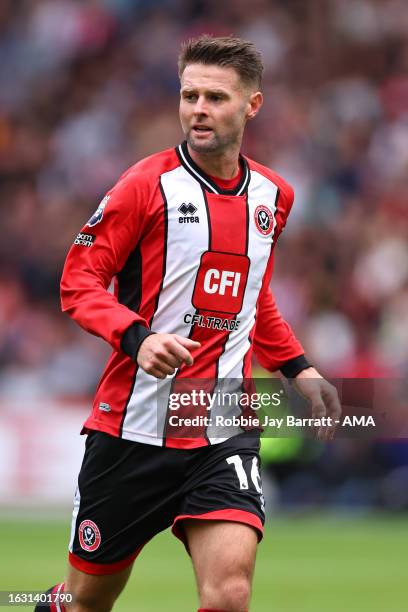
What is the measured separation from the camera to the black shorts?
18.1 ft

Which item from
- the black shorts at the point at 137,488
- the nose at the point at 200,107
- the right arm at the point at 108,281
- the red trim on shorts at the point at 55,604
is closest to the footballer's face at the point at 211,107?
the nose at the point at 200,107

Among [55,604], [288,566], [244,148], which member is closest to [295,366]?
[55,604]

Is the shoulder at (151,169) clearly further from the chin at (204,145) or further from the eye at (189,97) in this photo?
the eye at (189,97)

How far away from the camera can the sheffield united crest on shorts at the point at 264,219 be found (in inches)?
227

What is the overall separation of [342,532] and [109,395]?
22.5ft

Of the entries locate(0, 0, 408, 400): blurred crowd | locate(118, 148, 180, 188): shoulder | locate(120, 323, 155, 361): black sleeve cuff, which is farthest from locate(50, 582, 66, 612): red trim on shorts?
locate(0, 0, 408, 400): blurred crowd

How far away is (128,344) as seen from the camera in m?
5.09

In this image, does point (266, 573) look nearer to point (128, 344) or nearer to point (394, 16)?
point (128, 344)

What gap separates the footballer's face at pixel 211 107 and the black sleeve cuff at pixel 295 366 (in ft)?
3.30

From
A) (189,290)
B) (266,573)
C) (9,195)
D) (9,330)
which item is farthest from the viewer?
(9,195)

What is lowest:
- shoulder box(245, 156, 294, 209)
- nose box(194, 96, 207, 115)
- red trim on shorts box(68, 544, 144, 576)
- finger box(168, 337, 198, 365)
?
red trim on shorts box(68, 544, 144, 576)

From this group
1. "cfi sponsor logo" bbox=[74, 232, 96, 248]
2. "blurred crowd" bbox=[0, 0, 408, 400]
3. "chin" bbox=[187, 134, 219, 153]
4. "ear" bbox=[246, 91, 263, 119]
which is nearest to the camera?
"cfi sponsor logo" bbox=[74, 232, 96, 248]

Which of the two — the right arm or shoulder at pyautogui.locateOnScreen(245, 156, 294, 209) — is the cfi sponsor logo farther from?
shoulder at pyautogui.locateOnScreen(245, 156, 294, 209)

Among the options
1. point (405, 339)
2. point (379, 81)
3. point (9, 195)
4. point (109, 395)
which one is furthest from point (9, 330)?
point (109, 395)
